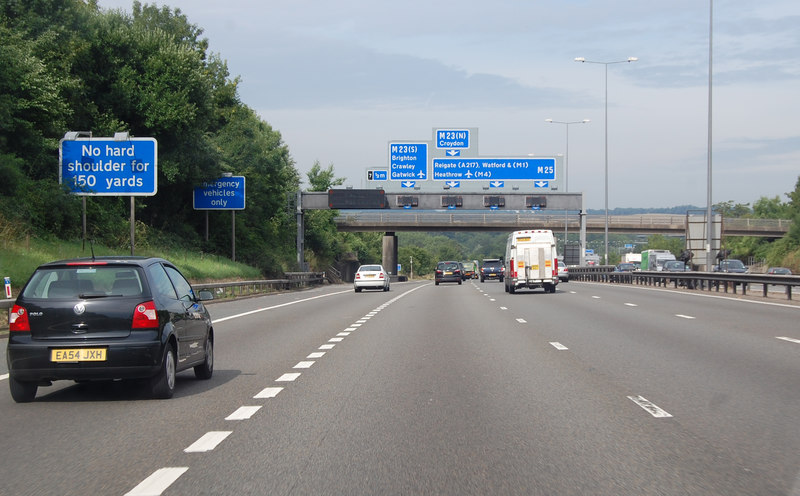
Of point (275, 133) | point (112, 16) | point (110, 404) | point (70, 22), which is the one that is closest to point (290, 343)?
point (110, 404)

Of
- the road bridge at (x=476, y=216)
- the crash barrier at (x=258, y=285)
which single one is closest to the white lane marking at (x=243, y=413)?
the crash barrier at (x=258, y=285)

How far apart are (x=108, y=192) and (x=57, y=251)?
2585mm

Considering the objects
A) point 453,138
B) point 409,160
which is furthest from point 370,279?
point 453,138

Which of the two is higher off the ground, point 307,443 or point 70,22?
point 70,22

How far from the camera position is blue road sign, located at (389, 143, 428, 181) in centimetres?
5712

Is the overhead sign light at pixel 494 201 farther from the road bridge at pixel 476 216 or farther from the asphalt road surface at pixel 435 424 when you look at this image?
the asphalt road surface at pixel 435 424

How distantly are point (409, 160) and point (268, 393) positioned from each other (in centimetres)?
4712

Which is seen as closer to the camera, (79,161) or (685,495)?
(685,495)

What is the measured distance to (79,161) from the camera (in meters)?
32.1

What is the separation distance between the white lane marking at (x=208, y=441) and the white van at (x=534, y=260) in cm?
3453

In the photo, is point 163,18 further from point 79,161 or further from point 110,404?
point 110,404

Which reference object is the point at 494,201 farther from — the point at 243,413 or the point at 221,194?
the point at 243,413

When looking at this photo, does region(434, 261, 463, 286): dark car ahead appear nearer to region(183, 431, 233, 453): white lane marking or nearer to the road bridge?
the road bridge

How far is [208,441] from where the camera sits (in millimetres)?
7852
